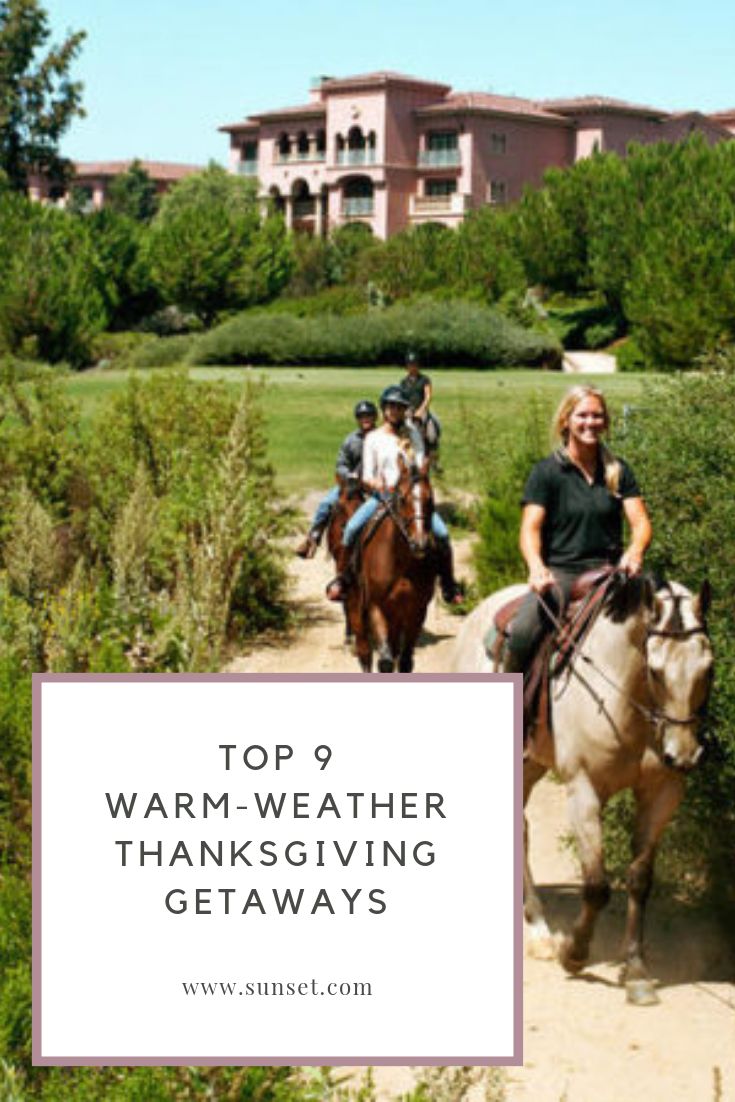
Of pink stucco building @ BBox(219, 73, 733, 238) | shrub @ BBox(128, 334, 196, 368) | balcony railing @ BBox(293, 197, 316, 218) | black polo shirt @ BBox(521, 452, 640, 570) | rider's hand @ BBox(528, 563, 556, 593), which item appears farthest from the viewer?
balcony railing @ BBox(293, 197, 316, 218)

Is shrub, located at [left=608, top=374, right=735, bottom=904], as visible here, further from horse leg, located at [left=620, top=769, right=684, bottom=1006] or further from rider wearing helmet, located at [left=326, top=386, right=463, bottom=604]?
rider wearing helmet, located at [left=326, top=386, right=463, bottom=604]

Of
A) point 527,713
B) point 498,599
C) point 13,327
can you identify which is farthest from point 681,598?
point 13,327

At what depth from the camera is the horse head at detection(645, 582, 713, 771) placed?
8609mm

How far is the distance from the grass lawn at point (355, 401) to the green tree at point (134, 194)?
80.2 m

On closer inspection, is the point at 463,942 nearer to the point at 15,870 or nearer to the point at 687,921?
the point at 15,870

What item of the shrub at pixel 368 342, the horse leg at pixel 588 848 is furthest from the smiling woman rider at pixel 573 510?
the shrub at pixel 368 342

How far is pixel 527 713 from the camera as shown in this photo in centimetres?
954

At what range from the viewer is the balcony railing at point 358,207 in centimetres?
10650

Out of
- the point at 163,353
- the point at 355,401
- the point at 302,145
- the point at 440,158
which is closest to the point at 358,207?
the point at 440,158

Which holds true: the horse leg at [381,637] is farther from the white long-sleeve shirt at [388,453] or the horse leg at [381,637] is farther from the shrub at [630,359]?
the shrub at [630,359]

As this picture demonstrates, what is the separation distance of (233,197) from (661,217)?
5426 cm

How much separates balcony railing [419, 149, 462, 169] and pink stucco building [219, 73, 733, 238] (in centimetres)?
6

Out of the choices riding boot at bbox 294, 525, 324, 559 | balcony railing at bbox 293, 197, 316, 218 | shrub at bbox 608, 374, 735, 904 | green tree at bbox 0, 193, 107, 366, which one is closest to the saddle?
shrub at bbox 608, 374, 735, 904

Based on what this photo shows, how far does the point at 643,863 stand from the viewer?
9.38 meters
